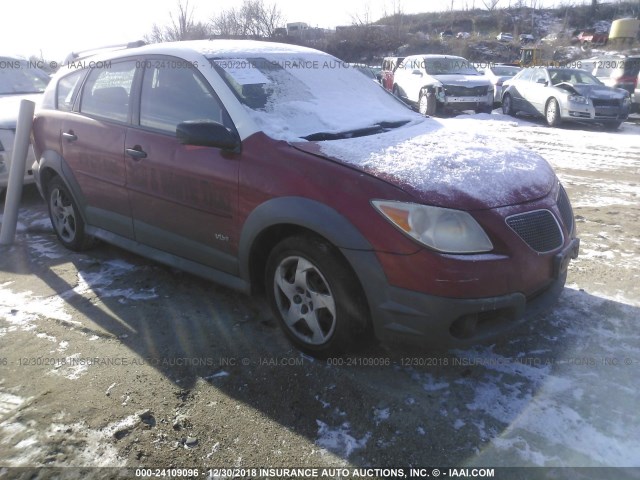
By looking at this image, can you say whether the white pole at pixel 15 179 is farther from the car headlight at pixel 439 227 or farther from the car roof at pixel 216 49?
the car headlight at pixel 439 227

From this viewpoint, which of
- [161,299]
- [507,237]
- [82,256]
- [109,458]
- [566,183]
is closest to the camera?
[109,458]

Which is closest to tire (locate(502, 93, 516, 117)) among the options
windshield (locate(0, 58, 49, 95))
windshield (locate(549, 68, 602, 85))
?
windshield (locate(549, 68, 602, 85))

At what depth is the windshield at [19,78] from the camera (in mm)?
7695

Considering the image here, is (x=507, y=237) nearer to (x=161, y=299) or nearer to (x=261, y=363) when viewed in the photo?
(x=261, y=363)

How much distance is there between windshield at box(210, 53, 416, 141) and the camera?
3223mm

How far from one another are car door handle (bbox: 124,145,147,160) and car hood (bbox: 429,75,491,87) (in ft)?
43.3

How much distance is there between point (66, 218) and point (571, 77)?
13211mm

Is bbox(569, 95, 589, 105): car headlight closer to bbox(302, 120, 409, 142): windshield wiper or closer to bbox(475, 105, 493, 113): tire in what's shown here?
bbox(475, 105, 493, 113): tire

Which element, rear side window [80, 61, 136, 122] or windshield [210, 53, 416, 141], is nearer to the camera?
windshield [210, 53, 416, 141]

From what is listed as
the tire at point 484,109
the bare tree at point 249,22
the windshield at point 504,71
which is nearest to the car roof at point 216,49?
A: the tire at point 484,109

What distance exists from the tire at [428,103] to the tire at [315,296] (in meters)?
13.1

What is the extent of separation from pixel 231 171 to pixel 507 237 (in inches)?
62.5

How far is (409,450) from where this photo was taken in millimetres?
2314

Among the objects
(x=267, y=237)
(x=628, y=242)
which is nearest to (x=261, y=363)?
(x=267, y=237)
